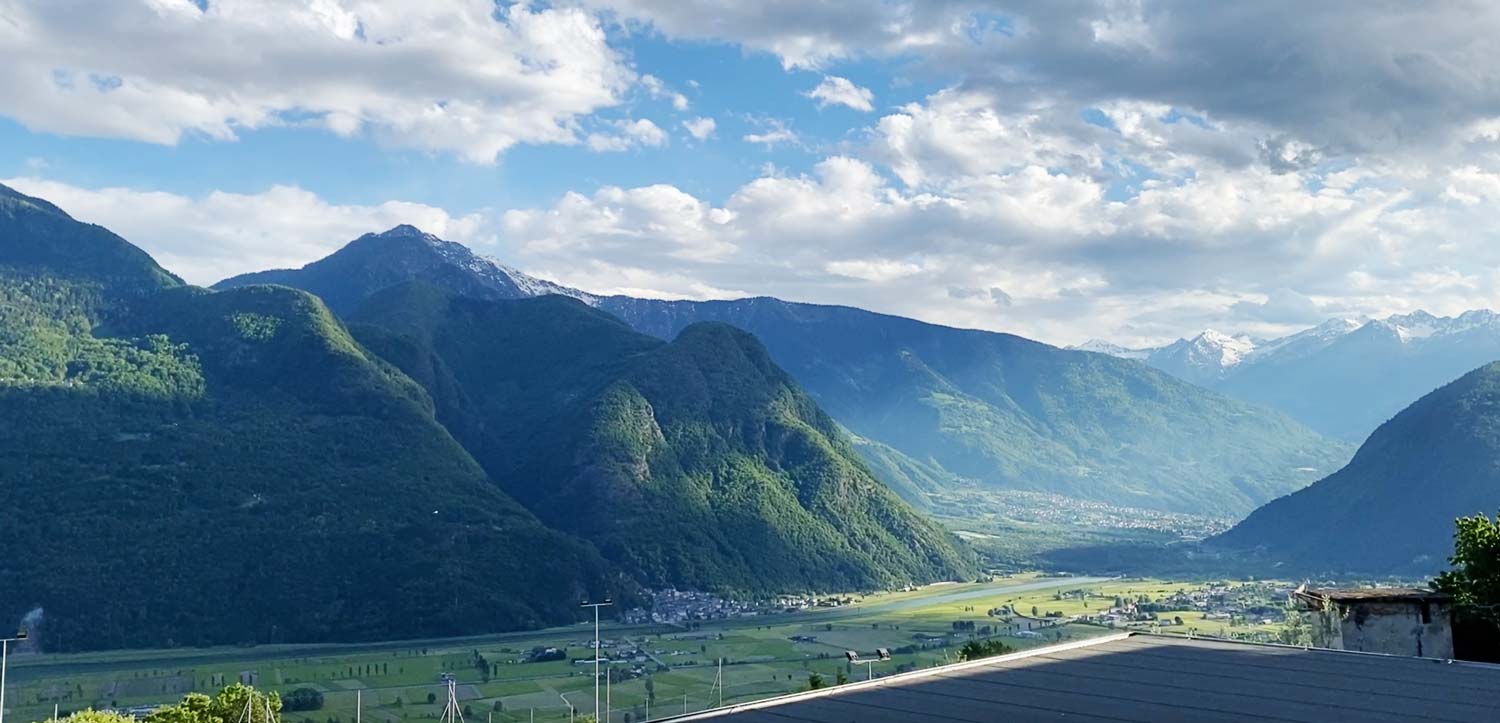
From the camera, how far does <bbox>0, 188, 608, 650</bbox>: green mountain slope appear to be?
129 meters

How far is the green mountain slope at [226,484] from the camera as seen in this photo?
128750 mm

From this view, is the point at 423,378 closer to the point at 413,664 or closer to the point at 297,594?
the point at 297,594

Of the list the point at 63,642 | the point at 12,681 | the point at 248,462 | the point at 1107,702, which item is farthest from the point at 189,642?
the point at 1107,702

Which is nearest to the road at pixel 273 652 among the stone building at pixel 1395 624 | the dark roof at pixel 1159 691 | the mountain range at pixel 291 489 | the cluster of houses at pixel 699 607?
the mountain range at pixel 291 489

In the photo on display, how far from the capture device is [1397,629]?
44344mm

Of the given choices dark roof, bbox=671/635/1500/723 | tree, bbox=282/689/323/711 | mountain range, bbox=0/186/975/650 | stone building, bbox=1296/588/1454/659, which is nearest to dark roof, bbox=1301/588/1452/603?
stone building, bbox=1296/588/1454/659

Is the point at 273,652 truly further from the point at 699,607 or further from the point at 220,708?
the point at 220,708

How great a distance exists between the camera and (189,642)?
122625 millimetres

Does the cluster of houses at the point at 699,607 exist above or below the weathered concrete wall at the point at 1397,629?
below

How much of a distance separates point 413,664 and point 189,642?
83.8ft

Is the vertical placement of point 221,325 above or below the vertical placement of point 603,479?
above

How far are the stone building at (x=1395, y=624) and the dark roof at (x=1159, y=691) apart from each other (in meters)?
8.97

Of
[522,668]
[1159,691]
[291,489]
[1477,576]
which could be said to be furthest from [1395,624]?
[291,489]

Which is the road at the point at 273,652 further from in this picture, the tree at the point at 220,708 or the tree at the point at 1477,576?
the tree at the point at 1477,576
